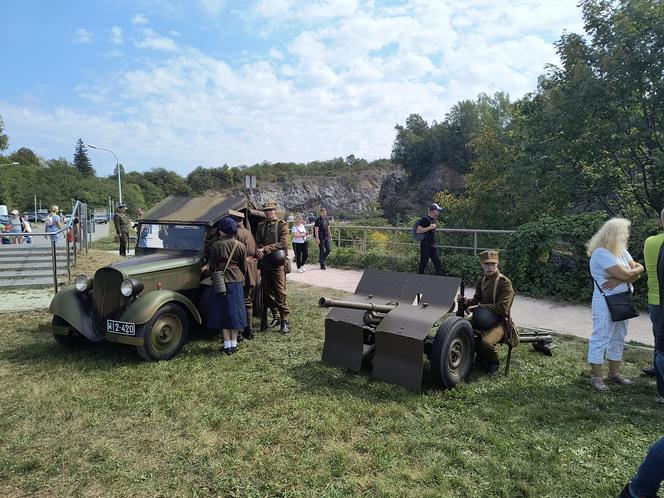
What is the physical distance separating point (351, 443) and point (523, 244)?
7.11m

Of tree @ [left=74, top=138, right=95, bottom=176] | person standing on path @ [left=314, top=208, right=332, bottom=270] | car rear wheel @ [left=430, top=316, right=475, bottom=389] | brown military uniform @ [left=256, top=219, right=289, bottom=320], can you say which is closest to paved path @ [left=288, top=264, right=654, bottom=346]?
car rear wheel @ [left=430, top=316, right=475, bottom=389]

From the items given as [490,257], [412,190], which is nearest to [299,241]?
[490,257]

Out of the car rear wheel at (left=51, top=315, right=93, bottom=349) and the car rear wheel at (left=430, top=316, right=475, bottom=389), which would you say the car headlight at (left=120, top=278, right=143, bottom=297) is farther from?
the car rear wheel at (left=430, top=316, right=475, bottom=389)

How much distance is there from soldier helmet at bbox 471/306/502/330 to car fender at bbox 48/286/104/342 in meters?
4.46

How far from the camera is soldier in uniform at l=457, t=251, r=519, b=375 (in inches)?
197

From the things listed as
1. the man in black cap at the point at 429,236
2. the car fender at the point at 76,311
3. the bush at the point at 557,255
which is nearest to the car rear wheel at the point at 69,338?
the car fender at the point at 76,311

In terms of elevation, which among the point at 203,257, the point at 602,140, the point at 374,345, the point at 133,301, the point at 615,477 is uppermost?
the point at 602,140

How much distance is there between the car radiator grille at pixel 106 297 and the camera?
5633 mm

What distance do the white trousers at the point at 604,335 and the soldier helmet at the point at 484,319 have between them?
3.07 feet

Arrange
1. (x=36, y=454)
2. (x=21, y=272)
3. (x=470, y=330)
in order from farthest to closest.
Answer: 1. (x=21, y=272)
2. (x=470, y=330)
3. (x=36, y=454)

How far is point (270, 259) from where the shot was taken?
678 cm

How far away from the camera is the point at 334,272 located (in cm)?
1327

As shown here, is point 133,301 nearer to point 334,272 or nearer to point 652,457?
point 652,457

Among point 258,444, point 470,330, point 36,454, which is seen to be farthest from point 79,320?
point 470,330
